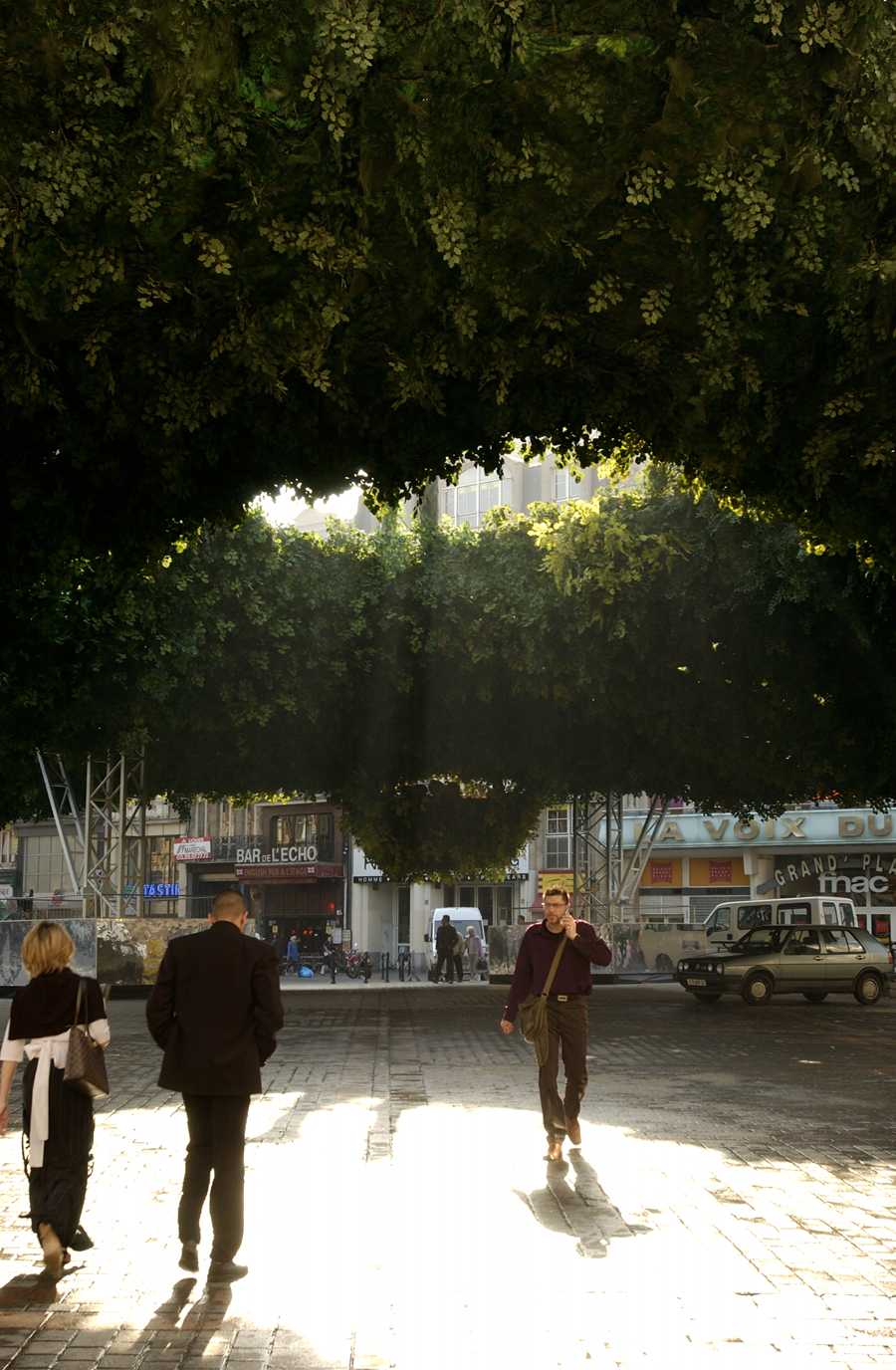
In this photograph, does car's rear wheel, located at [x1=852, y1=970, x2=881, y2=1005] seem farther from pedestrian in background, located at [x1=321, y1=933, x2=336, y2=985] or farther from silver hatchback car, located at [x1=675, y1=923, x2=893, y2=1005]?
pedestrian in background, located at [x1=321, y1=933, x2=336, y2=985]

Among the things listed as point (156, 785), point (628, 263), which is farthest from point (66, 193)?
point (156, 785)

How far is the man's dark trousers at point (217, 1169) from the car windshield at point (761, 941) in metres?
19.1

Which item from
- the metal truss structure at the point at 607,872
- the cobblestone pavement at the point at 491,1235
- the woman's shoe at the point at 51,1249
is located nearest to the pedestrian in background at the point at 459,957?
the metal truss structure at the point at 607,872

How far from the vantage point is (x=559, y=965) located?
328 inches

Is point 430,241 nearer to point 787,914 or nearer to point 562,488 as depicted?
point 787,914

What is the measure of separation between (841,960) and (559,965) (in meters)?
16.6

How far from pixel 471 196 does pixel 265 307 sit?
51.0 inches

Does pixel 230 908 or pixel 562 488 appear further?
pixel 562 488

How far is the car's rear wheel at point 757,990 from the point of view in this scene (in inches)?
902

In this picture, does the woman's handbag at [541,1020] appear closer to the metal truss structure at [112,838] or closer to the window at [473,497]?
the metal truss structure at [112,838]

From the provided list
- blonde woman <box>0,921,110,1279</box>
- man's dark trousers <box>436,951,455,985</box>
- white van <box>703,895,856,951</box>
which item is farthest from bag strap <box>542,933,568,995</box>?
man's dark trousers <box>436,951,455,985</box>

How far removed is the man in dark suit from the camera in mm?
5359

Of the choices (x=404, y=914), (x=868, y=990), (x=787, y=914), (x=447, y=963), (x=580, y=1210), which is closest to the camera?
(x=580, y=1210)

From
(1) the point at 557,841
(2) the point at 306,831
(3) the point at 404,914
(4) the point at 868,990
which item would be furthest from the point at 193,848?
(4) the point at 868,990
